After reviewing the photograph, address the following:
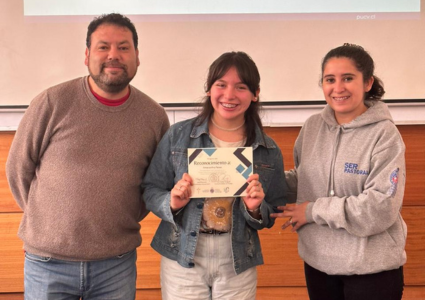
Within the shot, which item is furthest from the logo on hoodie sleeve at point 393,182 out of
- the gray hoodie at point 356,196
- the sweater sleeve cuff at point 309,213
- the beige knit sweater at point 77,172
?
the beige knit sweater at point 77,172

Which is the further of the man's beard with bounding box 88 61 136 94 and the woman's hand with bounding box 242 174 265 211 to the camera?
the man's beard with bounding box 88 61 136 94

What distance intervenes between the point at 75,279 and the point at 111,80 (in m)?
0.81

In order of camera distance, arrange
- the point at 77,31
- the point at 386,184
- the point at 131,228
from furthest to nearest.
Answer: the point at 77,31
the point at 131,228
the point at 386,184

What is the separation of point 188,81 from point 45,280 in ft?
5.56

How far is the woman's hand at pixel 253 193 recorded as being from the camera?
1593 mm

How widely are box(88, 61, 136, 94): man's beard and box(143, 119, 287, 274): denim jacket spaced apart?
0.92ft

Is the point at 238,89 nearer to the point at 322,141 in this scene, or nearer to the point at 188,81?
the point at 322,141

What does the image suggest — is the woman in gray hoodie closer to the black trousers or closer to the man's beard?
the black trousers

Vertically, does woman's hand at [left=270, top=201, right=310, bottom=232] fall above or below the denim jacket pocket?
below

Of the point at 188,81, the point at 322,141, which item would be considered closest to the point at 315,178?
the point at 322,141

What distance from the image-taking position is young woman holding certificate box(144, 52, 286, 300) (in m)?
1.65

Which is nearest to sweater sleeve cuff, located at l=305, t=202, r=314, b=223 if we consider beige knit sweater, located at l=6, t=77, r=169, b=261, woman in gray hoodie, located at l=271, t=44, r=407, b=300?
woman in gray hoodie, located at l=271, t=44, r=407, b=300

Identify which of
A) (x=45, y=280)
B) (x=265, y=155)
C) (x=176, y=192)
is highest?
(x=265, y=155)

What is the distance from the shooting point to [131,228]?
1.81 m
